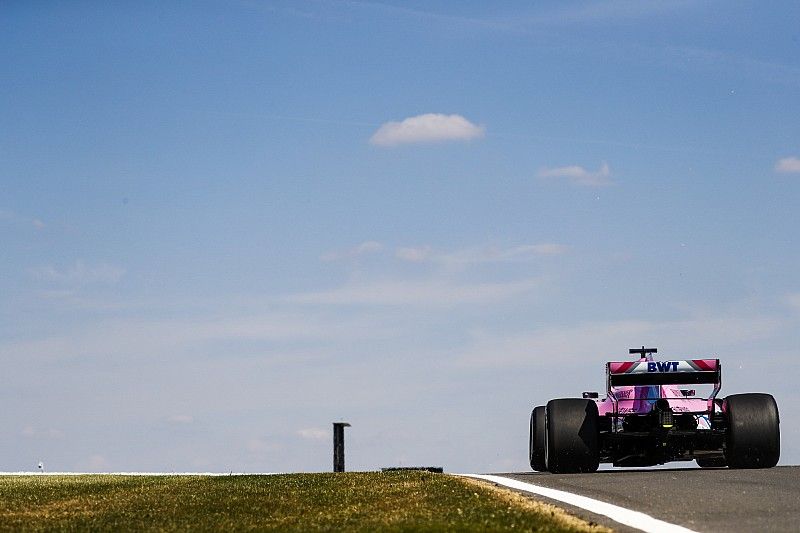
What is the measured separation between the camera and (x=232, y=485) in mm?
19688

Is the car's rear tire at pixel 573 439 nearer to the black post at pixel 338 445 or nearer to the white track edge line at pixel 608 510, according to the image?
the white track edge line at pixel 608 510

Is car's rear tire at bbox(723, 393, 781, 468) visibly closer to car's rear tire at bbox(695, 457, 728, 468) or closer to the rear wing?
the rear wing

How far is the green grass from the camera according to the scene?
1284cm

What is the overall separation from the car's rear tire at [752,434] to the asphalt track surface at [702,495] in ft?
1.71

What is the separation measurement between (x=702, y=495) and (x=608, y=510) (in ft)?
6.55

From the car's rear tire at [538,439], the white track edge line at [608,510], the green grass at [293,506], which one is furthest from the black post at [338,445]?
the white track edge line at [608,510]

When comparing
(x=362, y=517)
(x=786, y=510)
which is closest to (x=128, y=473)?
(x=362, y=517)

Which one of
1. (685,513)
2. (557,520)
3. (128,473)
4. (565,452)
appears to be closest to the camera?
(557,520)

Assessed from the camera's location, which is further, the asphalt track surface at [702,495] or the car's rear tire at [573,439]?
the car's rear tire at [573,439]

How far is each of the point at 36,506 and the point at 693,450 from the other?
11.4m

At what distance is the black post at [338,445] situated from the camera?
27695 mm

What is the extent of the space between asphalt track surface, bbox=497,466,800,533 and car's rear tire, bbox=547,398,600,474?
0.49 meters

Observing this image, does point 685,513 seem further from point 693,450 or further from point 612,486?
point 693,450

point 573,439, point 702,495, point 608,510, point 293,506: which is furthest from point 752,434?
point 293,506
